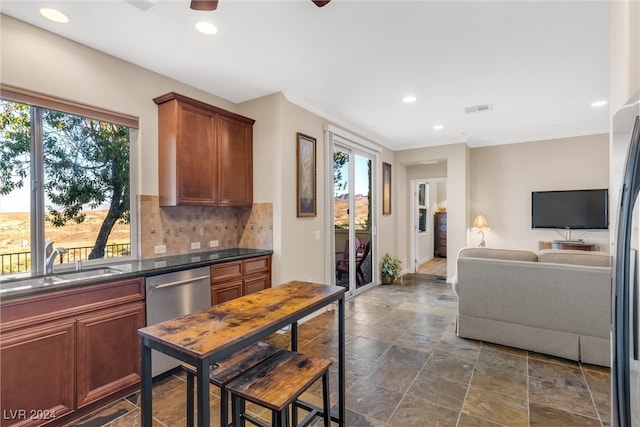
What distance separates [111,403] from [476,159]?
21.9 feet

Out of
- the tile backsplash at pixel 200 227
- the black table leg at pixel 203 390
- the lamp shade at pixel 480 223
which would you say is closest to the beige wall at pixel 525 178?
the lamp shade at pixel 480 223

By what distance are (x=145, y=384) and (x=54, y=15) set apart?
2.56 m

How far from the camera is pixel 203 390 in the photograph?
1184 millimetres

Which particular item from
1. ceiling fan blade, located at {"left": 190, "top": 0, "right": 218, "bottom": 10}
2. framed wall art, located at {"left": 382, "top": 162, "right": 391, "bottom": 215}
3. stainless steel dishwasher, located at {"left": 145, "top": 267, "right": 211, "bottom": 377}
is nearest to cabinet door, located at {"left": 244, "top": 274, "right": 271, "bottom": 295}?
stainless steel dishwasher, located at {"left": 145, "top": 267, "right": 211, "bottom": 377}

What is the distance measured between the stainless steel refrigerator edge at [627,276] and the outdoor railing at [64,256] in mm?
3386

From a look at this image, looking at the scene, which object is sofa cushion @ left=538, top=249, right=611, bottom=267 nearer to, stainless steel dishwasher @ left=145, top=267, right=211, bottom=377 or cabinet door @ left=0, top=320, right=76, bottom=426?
stainless steel dishwasher @ left=145, top=267, right=211, bottom=377

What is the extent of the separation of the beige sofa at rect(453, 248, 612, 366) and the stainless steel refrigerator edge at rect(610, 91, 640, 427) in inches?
85.6

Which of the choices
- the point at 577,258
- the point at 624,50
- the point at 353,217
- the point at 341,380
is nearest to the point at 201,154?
the point at 341,380

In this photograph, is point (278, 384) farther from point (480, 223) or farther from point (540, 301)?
point (480, 223)

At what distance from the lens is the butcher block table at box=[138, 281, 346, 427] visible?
120 centimetres

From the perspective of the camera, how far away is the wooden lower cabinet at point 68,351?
1.81 m

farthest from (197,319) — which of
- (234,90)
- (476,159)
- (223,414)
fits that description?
(476,159)

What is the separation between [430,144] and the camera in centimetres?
617

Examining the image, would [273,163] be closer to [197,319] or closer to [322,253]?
[322,253]
